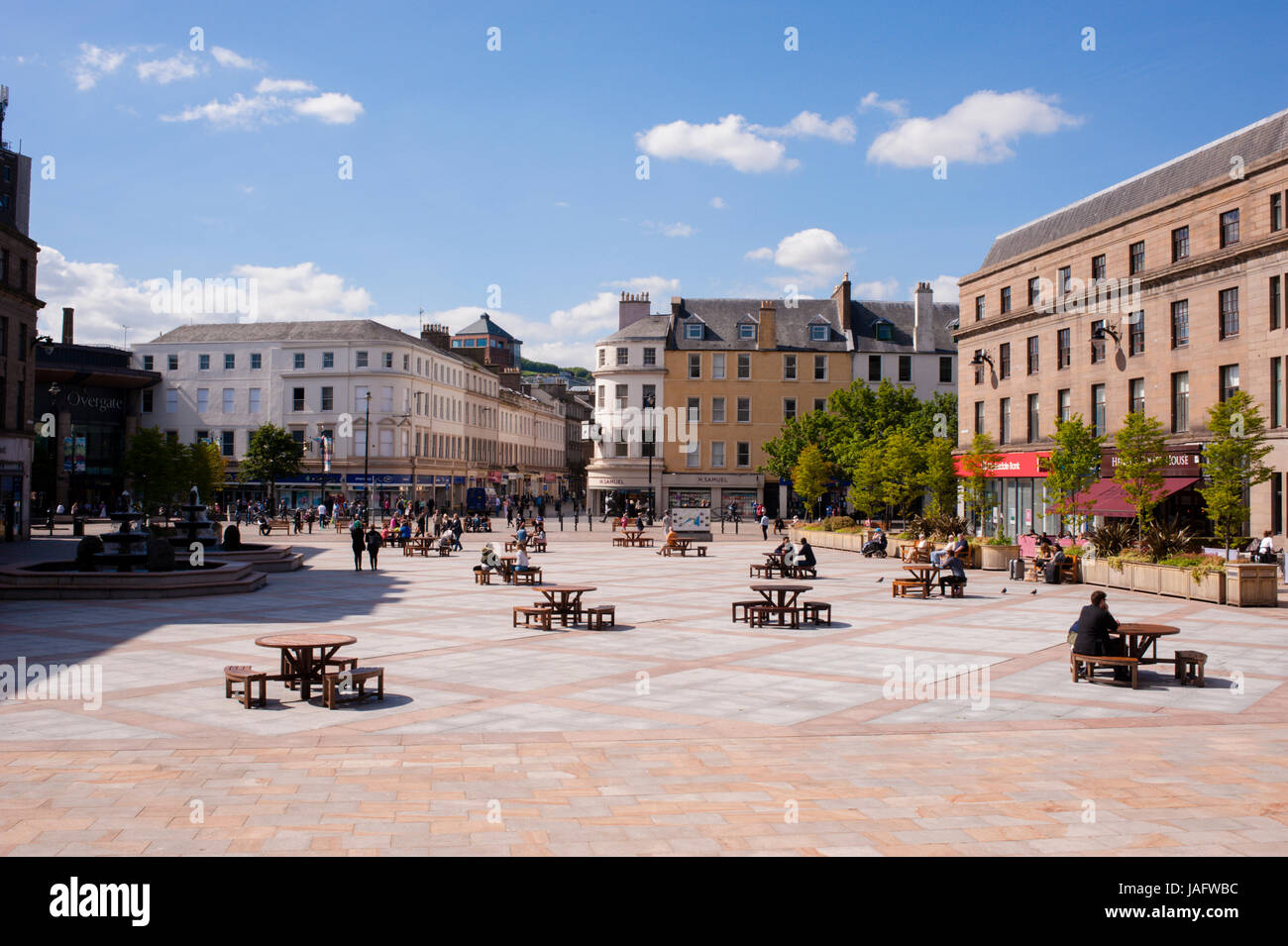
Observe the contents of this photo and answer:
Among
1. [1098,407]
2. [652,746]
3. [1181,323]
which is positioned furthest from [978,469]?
[652,746]

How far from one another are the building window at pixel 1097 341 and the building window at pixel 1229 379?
6.35 meters

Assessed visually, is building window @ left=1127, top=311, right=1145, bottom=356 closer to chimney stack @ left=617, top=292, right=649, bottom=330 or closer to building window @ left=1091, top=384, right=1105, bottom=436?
building window @ left=1091, top=384, right=1105, bottom=436

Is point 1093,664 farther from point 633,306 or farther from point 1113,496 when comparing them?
point 633,306

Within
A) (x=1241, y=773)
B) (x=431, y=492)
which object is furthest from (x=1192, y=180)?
(x=431, y=492)

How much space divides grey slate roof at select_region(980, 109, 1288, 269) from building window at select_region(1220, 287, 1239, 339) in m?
4.04

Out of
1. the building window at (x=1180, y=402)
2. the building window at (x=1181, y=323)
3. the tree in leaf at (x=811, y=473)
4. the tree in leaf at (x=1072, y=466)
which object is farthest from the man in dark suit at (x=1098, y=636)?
the tree in leaf at (x=811, y=473)

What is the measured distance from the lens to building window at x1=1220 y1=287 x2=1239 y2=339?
103ft

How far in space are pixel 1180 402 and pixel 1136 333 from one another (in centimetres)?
351

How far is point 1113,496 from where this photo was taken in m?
35.2

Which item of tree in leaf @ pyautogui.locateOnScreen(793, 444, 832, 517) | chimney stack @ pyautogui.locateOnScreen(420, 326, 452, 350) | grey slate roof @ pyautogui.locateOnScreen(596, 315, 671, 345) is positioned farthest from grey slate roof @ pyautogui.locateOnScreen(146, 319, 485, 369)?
tree in leaf @ pyautogui.locateOnScreen(793, 444, 832, 517)
